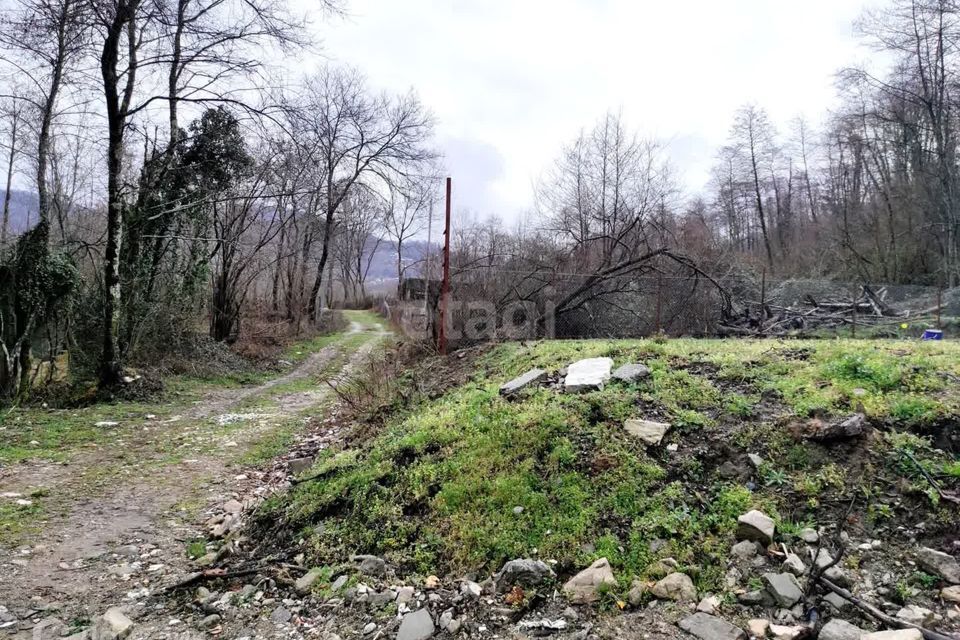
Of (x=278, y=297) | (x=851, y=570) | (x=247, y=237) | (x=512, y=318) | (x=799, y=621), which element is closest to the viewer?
(x=799, y=621)

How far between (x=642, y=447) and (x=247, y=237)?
1513 cm

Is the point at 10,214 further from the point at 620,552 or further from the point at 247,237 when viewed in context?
the point at 620,552

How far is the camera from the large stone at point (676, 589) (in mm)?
2521

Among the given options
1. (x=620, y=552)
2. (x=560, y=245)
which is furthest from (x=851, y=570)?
(x=560, y=245)

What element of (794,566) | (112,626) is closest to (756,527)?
(794,566)

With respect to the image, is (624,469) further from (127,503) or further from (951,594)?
(127,503)

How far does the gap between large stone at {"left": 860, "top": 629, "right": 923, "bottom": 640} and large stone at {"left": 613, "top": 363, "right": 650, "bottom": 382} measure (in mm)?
2671

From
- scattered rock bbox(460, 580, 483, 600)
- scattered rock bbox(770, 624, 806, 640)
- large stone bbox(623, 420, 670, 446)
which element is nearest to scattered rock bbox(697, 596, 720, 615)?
scattered rock bbox(770, 624, 806, 640)

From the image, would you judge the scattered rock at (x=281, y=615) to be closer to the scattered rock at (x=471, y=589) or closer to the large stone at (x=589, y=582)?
the scattered rock at (x=471, y=589)

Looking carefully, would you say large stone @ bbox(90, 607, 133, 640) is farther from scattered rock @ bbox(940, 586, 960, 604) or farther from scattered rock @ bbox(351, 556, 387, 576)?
scattered rock @ bbox(940, 586, 960, 604)

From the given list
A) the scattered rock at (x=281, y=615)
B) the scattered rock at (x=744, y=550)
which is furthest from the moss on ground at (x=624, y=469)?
the scattered rock at (x=281, y=615)

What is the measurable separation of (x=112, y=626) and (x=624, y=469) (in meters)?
3.17

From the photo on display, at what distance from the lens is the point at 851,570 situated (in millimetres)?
2525

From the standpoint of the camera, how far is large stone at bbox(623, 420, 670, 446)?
368cm
